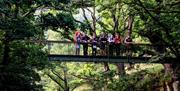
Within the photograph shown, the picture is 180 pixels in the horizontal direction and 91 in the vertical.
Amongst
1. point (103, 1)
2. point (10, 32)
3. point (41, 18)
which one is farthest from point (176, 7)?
point (10, 32)

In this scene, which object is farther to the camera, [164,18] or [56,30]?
[56,30]

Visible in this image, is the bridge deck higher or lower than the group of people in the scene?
lower

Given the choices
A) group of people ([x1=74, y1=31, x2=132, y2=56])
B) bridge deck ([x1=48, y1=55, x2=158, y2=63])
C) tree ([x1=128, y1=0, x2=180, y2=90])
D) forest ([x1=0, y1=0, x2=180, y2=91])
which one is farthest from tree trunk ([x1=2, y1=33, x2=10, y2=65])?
tree ([x1=128, y1=0, x2=180, y2=90])

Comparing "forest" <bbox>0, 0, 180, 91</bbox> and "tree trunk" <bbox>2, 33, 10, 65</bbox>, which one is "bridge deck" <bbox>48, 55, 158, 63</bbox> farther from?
"tree trunk" <bbox>2, 33, 10, 65</bbox>

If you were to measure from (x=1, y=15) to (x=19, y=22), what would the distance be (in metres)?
0.79

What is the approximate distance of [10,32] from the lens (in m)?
13.6

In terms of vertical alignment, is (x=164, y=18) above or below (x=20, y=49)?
above

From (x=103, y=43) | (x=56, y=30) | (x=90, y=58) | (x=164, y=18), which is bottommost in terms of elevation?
(x=90, y=58)

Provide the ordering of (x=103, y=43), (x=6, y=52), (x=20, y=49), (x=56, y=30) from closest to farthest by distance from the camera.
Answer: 1. (x=6, y=52)
2. (x=20, y=49)
3. (x=56, y=30)
4. (x=103, y=43)

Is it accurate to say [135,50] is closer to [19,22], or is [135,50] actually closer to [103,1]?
[103,1]

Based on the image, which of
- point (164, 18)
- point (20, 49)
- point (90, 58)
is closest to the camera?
point (20, 49)

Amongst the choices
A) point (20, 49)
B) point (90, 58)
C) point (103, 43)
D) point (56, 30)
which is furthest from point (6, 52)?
point (103, 43)


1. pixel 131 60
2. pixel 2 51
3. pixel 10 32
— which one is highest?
pixel 10 32

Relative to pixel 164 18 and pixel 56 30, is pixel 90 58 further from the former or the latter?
pixel 164 18
